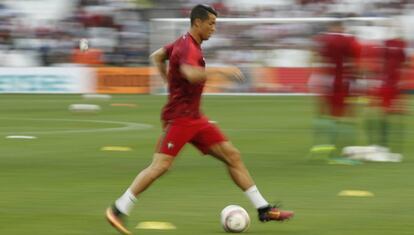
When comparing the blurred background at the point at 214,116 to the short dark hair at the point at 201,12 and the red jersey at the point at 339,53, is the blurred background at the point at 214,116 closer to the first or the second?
the red jersey at the point at 339,53

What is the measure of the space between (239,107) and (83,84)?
7591 millimetres

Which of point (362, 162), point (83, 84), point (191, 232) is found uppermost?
point (191, 232)

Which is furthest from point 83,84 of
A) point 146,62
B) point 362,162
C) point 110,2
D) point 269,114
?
point 362,162

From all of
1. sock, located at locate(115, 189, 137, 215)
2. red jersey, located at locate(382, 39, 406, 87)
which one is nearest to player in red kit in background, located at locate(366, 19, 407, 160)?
red jersey, located at locate(382, 39, 406, 87)

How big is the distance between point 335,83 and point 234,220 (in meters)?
Result: 5.97

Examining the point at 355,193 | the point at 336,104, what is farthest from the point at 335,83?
the point at 355,193

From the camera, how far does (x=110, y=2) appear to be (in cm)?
3756

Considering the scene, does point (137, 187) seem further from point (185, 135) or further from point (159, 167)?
point (185, 135)

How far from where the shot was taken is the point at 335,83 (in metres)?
14.7

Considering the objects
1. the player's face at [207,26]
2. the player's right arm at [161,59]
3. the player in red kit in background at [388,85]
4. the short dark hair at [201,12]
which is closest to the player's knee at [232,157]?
the player's right arm at [161,59]

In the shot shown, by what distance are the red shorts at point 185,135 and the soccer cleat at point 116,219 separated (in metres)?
0.60

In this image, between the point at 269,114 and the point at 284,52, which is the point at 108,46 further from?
the point at 269,114

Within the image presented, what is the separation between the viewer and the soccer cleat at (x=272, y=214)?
920 cm

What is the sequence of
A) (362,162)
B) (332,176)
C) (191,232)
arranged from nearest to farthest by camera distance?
1. (191,232)
2. (332,176)
3. (362,162)
